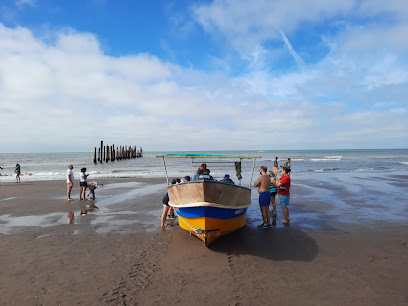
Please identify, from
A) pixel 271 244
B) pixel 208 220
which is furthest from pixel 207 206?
pixel 271 244

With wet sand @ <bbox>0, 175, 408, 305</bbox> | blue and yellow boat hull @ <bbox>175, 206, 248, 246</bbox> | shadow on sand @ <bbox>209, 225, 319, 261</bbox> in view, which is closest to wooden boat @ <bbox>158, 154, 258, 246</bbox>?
blue and yellow boat hull @ <bbox>175, 206, 248, 246</bbox>

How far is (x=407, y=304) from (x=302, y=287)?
5.15 feet

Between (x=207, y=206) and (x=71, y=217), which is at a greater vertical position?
(x=207, y=206)

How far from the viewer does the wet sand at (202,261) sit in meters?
4.38

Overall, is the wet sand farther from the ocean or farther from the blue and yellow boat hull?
the ocean

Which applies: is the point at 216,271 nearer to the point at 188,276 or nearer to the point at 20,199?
the point at 188,276

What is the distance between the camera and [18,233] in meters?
7.87

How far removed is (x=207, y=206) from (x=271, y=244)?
82.7 inches

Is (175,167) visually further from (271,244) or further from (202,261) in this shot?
(202,261)

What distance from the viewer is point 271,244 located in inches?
265

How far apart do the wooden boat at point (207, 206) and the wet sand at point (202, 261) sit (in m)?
0.45

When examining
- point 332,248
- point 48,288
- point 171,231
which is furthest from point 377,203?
point 48,288

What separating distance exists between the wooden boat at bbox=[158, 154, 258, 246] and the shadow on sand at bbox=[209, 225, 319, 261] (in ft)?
1.11

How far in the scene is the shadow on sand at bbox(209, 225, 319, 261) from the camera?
609 centimetres
